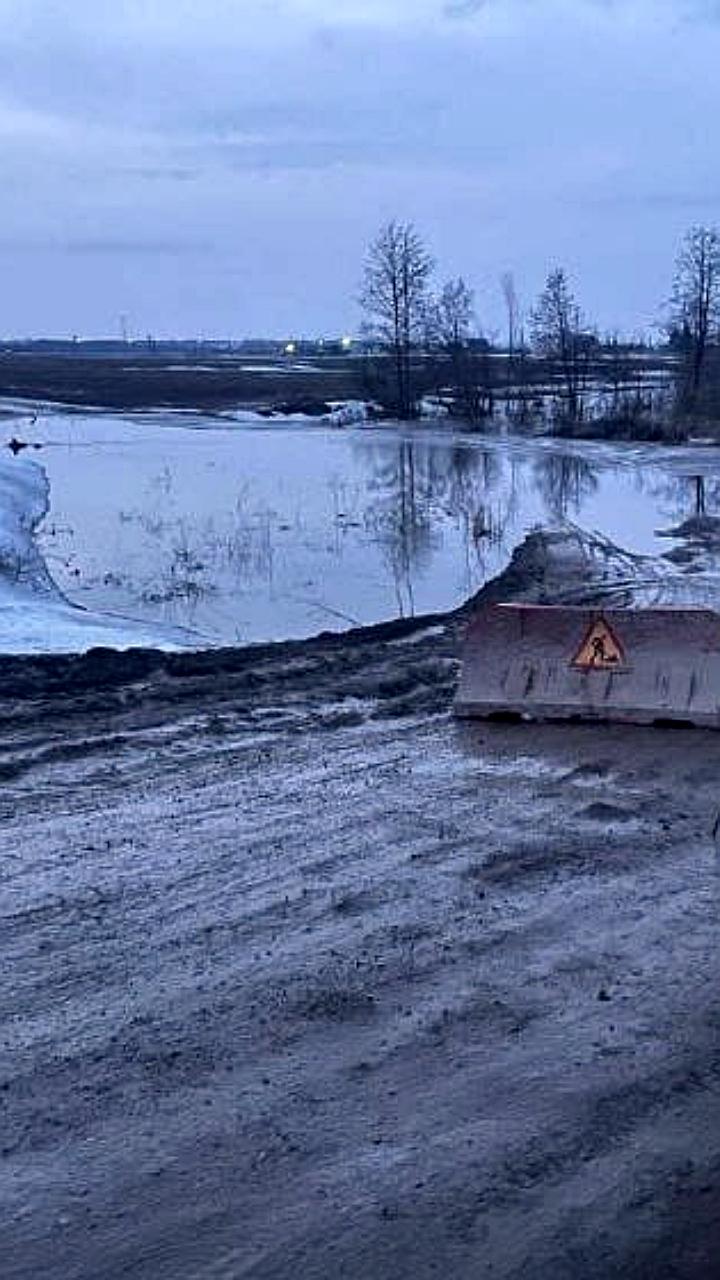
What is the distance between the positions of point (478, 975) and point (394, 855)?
1.76 m

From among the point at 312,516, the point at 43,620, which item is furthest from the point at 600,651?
the point at 312,516

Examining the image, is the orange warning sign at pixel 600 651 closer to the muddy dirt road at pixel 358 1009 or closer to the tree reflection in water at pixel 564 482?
the muddy dirt road at pixel 358 1009

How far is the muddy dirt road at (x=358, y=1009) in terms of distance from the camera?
5066 mm

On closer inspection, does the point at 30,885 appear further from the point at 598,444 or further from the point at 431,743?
the point at 598,444

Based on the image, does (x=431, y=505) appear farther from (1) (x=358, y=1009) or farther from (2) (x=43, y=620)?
(1) (x=358, y=1009)

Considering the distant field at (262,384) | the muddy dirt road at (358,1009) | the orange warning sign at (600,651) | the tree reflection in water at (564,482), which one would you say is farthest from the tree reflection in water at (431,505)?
the distant field at (262,384)

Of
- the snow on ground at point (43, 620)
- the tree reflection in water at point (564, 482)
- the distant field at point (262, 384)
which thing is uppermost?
the distant field at point (262, 384)

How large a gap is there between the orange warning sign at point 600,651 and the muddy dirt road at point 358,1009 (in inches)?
35.5

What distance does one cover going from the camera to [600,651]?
39.3 ft

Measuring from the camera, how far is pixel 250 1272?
15.8 ft

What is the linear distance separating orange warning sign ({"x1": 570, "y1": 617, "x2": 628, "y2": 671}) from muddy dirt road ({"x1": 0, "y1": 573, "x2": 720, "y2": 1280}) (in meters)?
0.90

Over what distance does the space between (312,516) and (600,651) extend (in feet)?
60.2

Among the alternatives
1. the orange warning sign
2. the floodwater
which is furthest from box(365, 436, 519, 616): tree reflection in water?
the orange warning sign

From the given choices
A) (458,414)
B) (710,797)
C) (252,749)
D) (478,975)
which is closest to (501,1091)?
(478,975)
